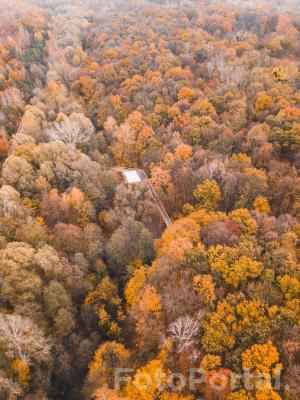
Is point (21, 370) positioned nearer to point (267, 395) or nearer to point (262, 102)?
point (267, 395)

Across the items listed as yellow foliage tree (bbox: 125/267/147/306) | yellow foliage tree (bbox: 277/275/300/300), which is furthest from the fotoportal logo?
yellow foliage tree (bbox: 125/267/147/306)

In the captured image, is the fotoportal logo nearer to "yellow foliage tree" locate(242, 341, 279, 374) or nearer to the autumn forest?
the autumn forest

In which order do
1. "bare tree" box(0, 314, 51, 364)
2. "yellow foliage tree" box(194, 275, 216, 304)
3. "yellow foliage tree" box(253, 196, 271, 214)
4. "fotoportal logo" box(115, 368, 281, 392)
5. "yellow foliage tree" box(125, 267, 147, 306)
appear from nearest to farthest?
"fotoportal logo" box(115, 368, 281, 392)
"bare tree" box(0, 314, 51, 364)
"yellow foliage tree" box(194, 275, 216, 304)
"yellow foliage tree" box(125, 267, 147, 306)
"yellow foliage tree" box(253, 196, 271, 214)

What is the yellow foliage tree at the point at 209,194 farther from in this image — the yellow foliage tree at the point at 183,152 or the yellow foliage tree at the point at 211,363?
the yellow foliage tree at the point at 211,363

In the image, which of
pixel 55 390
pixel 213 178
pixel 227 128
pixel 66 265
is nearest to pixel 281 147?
pixel 227 128

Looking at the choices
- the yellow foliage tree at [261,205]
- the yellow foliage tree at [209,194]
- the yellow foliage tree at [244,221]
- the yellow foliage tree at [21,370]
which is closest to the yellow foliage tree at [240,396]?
the yellow foliage tree at [244,221]

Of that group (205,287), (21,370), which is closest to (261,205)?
(205,287)

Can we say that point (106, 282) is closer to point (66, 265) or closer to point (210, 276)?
point (66, 265)
